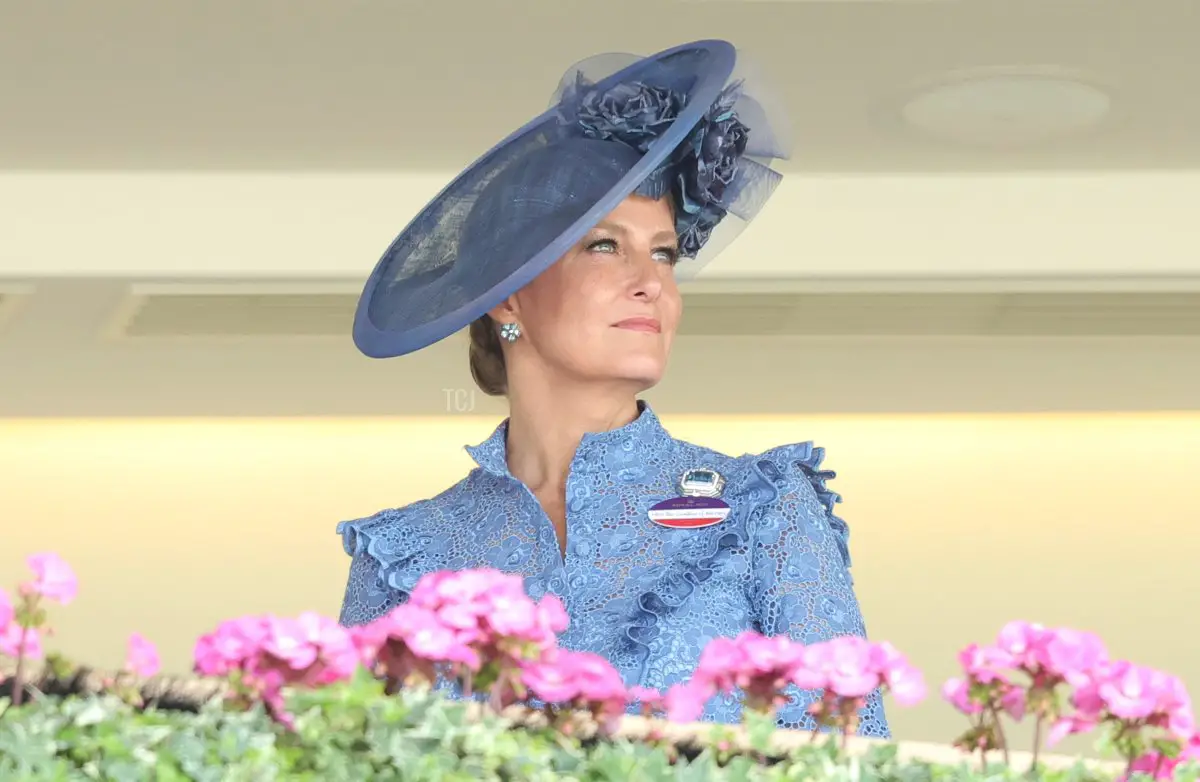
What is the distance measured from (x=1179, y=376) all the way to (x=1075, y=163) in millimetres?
888

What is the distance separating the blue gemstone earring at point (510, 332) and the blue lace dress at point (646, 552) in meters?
0.12

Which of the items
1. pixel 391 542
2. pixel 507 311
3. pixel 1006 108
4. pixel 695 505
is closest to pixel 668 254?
pixel 507 311

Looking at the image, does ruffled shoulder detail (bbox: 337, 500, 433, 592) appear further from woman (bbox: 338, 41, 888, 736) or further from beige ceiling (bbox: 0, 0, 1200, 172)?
beige ceiling (bbox: 0, 0, 1200, 172)

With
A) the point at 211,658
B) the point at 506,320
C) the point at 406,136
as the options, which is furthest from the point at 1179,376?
the point at 211,658

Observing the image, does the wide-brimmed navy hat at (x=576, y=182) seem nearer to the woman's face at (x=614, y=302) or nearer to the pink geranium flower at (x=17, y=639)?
the woman's face at (x=614, y=302)

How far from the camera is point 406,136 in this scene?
376 centimetres

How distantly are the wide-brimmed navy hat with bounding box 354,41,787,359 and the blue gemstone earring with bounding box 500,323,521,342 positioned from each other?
10 cm

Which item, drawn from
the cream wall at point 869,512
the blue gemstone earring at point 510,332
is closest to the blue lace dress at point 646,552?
the blue gemstone earring at point 510,332

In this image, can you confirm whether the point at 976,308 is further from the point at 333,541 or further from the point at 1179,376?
the point at 333,541

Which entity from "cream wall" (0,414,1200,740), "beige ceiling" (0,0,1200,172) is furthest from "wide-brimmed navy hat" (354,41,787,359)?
"cream wall" (0,414,1200,740)

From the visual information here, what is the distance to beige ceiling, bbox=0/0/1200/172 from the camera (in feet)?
9.98

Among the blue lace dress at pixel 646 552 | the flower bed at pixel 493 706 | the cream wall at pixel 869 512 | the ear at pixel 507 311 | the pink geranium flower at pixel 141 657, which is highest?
the cream wall at pixel 869 512

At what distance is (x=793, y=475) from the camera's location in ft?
5.57

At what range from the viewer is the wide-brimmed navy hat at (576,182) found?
1792 mm
